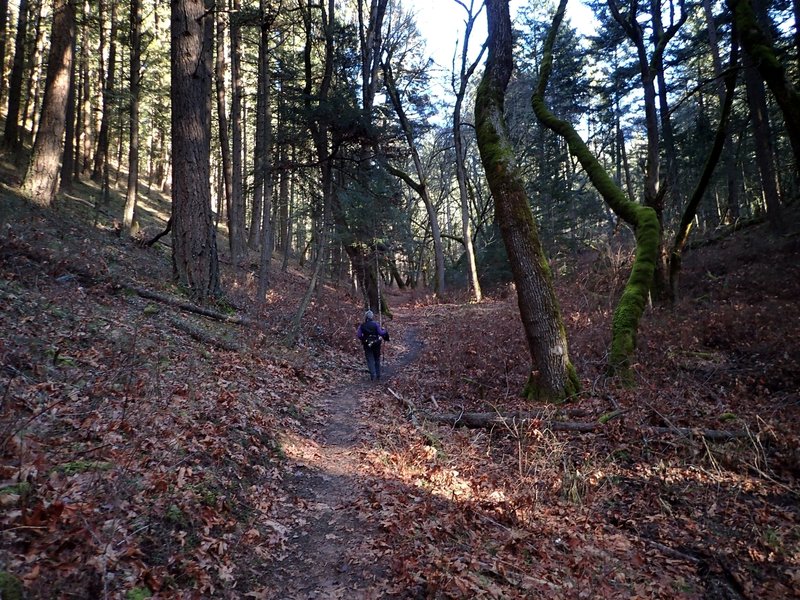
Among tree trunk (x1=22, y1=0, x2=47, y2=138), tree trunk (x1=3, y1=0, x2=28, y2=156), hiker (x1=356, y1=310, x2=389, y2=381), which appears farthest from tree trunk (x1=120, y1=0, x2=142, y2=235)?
hiker (x1=356, y1=310, x2=389, y2=381)

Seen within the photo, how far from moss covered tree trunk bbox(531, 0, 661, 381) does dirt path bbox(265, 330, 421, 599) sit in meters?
5.15

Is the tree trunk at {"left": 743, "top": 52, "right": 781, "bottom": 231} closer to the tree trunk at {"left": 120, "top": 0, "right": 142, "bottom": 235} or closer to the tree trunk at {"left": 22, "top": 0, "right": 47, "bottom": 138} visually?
the tree trunk at {"left": 120, "top": 0, "right": 142, "bottom": 235}

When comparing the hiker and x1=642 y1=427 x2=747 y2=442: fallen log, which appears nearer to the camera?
x1=642 y1=427 x2=747 y2=442: fallen log

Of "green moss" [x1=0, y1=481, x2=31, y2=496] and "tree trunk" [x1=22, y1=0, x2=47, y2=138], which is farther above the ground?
"tree trunk" [x1=22, y1=0, x2=47, y2=138]

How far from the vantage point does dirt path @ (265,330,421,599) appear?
4.12 metres

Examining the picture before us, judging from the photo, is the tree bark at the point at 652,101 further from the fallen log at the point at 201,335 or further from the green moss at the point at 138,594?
the green moss at the point at 138,594

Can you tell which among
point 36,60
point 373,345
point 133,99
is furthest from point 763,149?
point 36,60

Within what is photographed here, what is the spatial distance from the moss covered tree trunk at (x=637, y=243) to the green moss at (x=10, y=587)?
8.73 meters

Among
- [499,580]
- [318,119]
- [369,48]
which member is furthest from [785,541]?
[369,48]

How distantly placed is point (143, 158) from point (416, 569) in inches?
1730

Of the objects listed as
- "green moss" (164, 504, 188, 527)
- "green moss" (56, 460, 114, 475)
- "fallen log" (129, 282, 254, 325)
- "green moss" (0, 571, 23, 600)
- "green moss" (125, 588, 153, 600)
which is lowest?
"green moss" (125, 588, 153, 600)

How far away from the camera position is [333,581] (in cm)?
418

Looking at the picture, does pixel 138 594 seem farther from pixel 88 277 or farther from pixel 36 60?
pixel 36 60

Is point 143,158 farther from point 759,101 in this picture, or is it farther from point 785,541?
point 785,541
